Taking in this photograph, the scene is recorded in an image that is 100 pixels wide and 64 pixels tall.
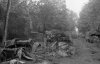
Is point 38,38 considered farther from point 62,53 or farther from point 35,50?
point 62,53

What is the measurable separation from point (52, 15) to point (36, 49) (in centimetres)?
685

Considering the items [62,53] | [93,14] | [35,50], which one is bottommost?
[62,53]

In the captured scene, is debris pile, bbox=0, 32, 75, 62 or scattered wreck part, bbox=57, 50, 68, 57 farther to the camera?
scattered wreck part, bbox=57, 50, 68, 57

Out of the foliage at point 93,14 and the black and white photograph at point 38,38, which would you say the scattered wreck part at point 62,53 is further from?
the foliage at point 93,14

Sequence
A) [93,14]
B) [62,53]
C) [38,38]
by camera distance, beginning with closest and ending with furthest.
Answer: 1. [62,53]
2. [38,38]
3. [93,14]

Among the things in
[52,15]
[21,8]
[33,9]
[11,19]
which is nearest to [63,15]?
[52,15]

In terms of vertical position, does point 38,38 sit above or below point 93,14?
below

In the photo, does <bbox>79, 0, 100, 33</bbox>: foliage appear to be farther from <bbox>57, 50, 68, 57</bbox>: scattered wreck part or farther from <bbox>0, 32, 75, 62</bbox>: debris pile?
<bbox>57, 50, 68, 57</bbox>: scattered wreck part

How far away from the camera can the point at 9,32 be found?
11.7 metres

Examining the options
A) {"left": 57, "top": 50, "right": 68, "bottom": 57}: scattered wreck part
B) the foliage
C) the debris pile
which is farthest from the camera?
the foliage

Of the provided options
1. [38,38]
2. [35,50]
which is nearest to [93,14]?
[38,38]


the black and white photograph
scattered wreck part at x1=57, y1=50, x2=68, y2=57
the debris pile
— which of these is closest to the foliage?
the black and white photograph

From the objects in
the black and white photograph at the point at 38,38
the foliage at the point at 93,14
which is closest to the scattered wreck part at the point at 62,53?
the black and white photograph at the point at 38,38

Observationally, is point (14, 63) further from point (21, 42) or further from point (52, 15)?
point (52, 15)
